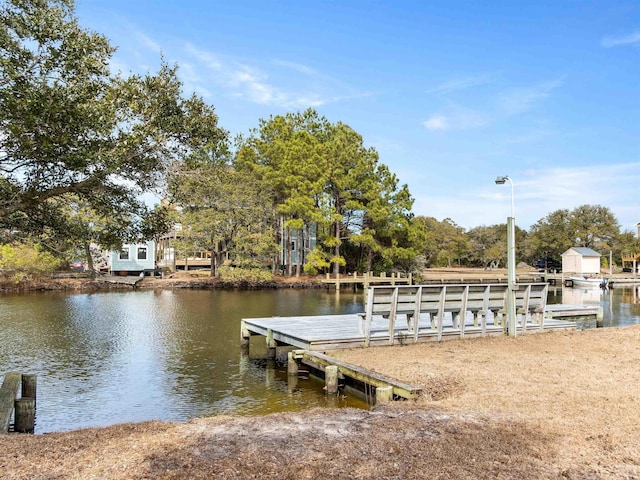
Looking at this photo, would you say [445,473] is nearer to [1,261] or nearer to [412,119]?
[412,119]

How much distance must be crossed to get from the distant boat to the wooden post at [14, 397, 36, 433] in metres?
45.7

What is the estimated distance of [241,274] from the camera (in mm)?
37625

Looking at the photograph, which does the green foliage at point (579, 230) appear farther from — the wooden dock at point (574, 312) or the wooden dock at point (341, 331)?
the wooden dock at point (341, 331)

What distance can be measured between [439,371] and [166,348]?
865 centimetres

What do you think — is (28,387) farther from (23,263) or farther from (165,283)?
(165,283)

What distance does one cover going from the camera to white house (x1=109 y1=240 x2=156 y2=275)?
4219 cm

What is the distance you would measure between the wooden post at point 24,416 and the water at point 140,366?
0.47 m

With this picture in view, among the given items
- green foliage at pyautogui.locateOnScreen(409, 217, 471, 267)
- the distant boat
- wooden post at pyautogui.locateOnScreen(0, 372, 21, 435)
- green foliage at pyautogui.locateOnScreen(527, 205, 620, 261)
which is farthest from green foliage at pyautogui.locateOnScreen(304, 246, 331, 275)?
green foliage at pyautogui.locateOnScreen(527, 205, 620, 261)

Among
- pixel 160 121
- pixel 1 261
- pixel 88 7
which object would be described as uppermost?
pixel 88 7

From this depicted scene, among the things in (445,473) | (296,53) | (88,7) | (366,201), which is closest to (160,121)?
(88,7)

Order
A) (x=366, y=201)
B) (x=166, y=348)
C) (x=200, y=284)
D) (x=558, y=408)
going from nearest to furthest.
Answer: (x=558, y=408) < (x=166, y=348) < (x=200, y=284) < (x=366, y=201)

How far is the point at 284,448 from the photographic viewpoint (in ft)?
14.9

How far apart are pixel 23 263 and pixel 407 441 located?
35.9 meters

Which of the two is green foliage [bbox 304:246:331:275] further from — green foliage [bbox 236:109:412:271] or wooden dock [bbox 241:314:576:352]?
wooden dock [bbox 241:314:576:352]
